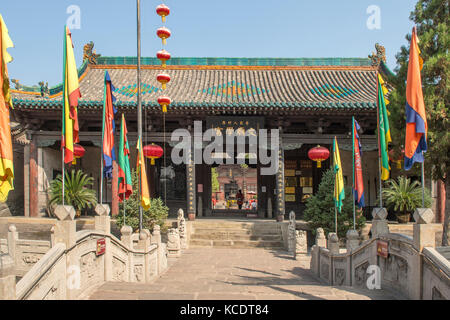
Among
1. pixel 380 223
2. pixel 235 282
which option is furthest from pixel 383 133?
pixel 235 282

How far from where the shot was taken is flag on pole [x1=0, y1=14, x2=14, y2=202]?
3686mm

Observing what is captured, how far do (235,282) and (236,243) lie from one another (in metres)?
4.90

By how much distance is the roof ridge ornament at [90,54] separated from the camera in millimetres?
15927

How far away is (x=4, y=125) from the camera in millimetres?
3707

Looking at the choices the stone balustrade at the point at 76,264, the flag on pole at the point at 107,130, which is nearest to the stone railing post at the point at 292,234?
the stone balustrade at the point at 76,264

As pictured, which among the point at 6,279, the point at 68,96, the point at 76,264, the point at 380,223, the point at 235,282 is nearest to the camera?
the point at 6,279

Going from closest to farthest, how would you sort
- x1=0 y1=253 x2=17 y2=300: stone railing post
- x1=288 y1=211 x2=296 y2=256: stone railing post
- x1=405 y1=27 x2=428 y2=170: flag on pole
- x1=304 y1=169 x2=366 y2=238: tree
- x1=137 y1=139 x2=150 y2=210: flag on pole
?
x1=0 y1=253 x2=17 y2=300: stone railing post → x1=405 y1=27 x2=428 y2=170: flag on pole → x1=137 y1=139 x2=150 y2=210: flag on pole → x1=304 y1=169 x2=366 y2=238: tree → x1=288 y1=211 x2=296 y2=256: stone railing post

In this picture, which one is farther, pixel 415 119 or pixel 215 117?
pixel 215 117

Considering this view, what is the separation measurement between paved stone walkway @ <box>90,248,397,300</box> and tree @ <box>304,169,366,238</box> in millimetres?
1220

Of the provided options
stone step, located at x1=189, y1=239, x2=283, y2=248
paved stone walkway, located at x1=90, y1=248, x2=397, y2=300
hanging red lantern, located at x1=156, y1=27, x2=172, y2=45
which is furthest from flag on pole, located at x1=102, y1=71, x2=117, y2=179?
stone step, located at x1=189, y1=239, x2=283, y2=248

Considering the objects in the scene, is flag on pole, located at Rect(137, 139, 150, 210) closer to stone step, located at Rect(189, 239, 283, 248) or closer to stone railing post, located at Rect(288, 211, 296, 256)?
stone step, located at Rect(189, 239, 283, 248)

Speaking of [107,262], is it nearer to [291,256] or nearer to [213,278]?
[213,278]

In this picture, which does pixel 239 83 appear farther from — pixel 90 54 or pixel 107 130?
pixel 107 130

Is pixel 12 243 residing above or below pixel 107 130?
below
